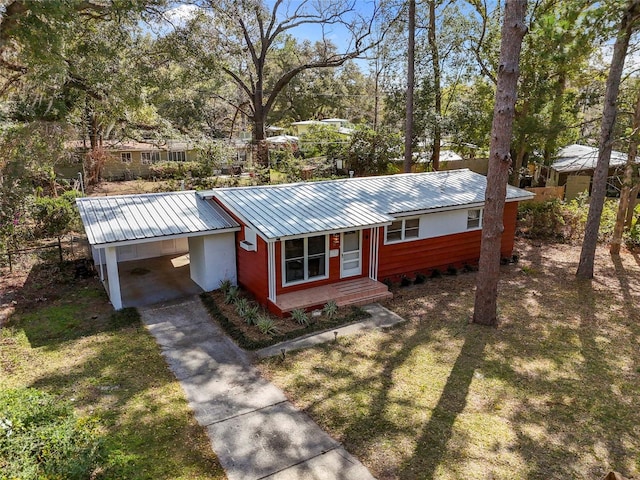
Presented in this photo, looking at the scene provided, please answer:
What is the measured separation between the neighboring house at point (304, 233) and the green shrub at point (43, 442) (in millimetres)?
5528

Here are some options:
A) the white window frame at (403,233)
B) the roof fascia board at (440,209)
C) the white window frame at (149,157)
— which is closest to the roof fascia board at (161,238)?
the white window frame at (403,233)

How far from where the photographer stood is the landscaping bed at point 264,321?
10044 millimetres

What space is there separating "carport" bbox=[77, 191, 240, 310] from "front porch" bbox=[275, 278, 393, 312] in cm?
240

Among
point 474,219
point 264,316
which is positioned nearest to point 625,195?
point 474,219

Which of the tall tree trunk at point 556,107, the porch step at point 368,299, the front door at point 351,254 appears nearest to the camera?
the porch step at point 368,299

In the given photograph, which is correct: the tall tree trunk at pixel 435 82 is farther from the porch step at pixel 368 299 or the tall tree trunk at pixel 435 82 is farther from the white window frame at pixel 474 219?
the porch step at pixel 368 299

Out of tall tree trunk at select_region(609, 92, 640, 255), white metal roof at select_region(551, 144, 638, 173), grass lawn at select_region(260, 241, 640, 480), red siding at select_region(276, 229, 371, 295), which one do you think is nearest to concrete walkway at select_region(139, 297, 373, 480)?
grass lawn at select_region(260, 241, 640, 480)

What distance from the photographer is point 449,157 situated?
2945cm

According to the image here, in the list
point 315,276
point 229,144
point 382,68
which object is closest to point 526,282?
point 315,276

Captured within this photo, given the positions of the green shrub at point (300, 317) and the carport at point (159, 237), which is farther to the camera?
the carport at point (159, 237)

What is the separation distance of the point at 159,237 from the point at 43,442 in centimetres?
681

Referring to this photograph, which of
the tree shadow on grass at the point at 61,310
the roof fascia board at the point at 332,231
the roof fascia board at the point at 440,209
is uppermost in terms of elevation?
the roof fascia board at the point at 440,209

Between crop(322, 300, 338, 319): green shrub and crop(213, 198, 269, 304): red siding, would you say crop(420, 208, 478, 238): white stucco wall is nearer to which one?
crop(322, 300, 338, 319): green shrub

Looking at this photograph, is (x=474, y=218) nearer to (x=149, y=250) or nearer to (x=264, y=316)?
(x=264, y=316)
